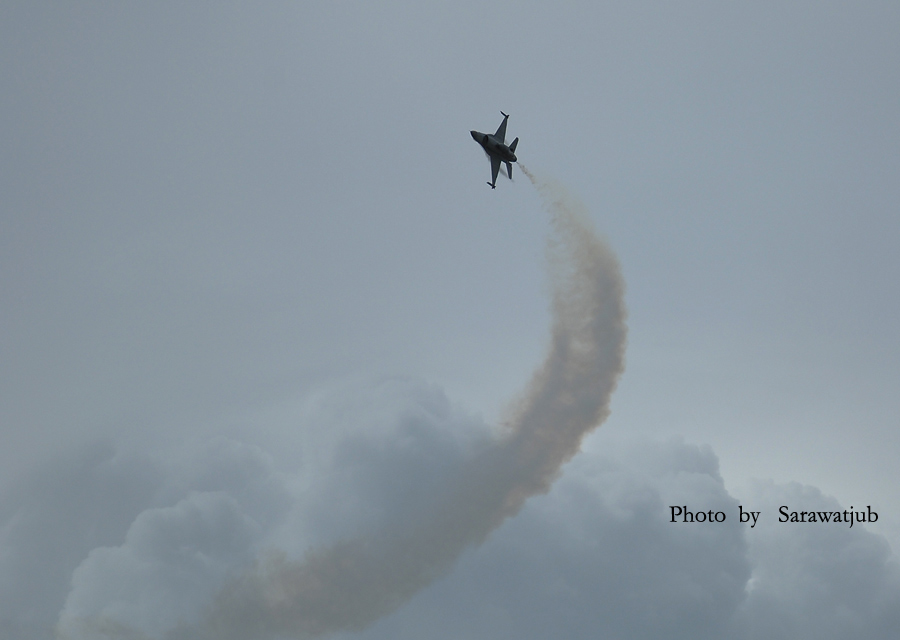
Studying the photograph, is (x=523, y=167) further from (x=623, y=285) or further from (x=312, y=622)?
(x=312, y=622)

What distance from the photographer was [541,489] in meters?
106

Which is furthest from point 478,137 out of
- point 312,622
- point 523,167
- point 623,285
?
point 312,622

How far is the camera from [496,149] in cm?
9850

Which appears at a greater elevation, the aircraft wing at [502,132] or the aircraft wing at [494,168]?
the aircraft wing at [502,132]

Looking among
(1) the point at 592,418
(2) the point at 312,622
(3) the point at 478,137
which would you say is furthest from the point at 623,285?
(2) the point at 312,622

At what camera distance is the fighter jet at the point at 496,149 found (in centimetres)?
9844

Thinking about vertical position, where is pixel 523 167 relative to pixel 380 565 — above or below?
above

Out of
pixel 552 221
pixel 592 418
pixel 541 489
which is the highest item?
pixel 552 221

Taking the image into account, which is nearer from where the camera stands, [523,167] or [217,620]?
[523,167]

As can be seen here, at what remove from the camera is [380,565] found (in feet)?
351

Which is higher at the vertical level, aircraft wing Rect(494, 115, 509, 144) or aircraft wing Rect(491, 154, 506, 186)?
aircraft wing Rect(494, 115, 509, 144)

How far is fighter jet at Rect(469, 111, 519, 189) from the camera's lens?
9844cm

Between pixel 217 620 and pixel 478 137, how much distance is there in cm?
6387

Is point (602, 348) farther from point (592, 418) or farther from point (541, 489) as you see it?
point (541, 489)
